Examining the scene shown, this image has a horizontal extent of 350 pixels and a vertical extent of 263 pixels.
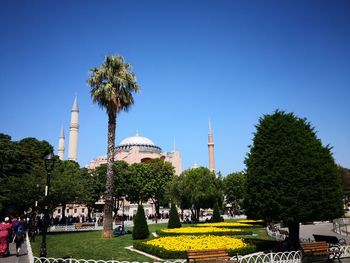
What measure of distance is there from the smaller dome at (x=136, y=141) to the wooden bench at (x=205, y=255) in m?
75.1

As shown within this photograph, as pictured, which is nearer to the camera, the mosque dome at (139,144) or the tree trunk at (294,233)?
the tree trunk at (294,233)

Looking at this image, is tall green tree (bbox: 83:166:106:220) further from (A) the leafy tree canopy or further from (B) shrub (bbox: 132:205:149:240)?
(B) shrub (bbox: 132:205:149:240)

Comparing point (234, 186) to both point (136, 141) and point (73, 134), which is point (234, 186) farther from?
point (136, 141)

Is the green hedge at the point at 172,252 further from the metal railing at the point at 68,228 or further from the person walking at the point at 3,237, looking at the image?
the metal railing at the point at 68,228

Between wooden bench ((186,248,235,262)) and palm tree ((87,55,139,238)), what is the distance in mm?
12706

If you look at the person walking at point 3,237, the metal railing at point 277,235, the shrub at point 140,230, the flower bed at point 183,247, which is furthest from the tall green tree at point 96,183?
the person walking at point 3,237

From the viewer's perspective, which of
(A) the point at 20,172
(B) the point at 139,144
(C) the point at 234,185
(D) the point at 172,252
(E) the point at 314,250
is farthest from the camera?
(B) the point at 139,144

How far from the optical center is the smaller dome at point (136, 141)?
8573 cm

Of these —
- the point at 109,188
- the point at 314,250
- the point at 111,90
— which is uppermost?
the point at 111,90

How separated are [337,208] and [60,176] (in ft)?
73.8

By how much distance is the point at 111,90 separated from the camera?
22.6 meters

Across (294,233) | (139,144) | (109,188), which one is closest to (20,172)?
(109,188)

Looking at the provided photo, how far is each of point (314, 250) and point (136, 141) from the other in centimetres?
7538

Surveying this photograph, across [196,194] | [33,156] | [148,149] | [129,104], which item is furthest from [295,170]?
[148,149]
